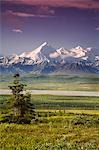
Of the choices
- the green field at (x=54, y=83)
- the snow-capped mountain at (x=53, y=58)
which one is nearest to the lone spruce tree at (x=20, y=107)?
the green field at (x=54, y=83)

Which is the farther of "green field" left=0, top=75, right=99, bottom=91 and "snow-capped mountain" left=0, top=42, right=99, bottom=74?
"green field" left=0, top=75, right=99, bottom=91

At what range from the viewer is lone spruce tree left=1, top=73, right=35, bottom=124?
990 centimetres

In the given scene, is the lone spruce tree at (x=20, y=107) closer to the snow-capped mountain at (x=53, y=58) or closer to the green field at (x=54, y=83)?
the green field at (x=54, y=83)

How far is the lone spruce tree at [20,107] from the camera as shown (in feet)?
32.5

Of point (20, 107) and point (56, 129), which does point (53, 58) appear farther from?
point (56, 129)

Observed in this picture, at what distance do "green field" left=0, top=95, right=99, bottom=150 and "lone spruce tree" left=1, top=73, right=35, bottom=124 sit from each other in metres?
0.24

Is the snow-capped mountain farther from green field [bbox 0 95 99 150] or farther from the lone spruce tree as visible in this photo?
Answer: green field [bbox 0 95 99 150]

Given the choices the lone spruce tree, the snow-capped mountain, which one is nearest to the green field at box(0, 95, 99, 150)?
the lone spruce tree

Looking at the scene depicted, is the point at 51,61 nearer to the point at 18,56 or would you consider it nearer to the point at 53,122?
the point at 18,56

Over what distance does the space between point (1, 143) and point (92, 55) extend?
3.66 m

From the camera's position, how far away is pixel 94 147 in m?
7.86

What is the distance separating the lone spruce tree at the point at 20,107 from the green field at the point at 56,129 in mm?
243

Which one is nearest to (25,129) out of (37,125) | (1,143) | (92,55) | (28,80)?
(37,125)

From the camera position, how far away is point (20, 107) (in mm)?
9930
